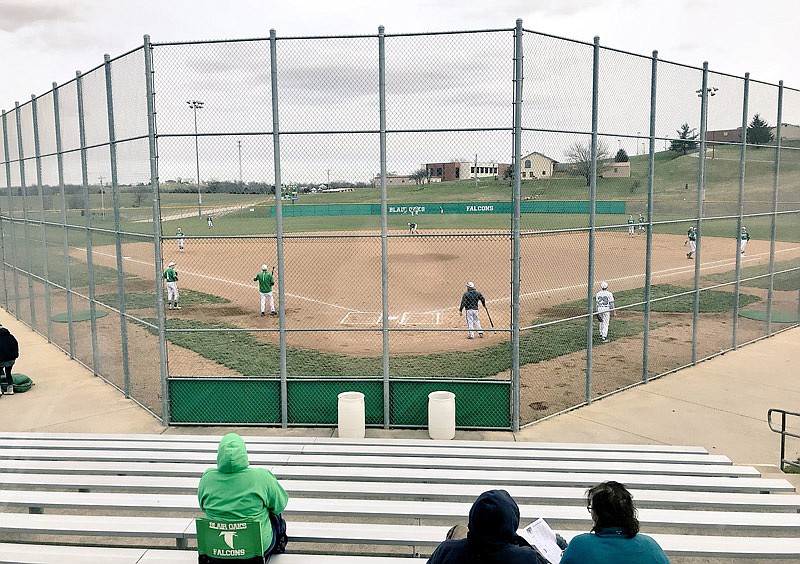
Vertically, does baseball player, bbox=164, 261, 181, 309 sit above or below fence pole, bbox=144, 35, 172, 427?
below

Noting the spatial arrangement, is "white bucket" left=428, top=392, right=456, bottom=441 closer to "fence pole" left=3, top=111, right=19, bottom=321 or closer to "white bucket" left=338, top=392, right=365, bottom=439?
"white bucket" left=338, top=392, right=365, bottom=439

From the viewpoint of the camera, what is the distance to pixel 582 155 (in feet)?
42.5

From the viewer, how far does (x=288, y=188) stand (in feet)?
34.1

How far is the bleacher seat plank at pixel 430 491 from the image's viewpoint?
5395 mm

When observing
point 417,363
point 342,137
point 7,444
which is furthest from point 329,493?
point 417,363

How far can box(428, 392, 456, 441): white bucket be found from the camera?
9.63 metres

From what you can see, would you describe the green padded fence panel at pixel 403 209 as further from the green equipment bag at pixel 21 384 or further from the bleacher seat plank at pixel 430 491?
the green equipment bag at pixel 21 384

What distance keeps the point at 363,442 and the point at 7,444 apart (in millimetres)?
4217

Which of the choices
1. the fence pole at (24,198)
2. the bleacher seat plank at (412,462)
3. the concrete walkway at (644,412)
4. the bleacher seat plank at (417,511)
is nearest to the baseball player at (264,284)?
the concrete walkway at (644,412)

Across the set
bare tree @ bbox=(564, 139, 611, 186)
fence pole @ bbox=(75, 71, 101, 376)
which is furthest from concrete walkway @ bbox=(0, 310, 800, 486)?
bare tree @ bbox=(564, 139, 611, 186)

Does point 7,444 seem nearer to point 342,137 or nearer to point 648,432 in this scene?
point 342,137

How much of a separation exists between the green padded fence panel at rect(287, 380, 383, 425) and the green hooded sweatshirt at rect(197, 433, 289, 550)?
235 inches

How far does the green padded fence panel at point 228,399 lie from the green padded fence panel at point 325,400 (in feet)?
0.94

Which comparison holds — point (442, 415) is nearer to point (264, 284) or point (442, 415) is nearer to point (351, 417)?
point (351, 417)
